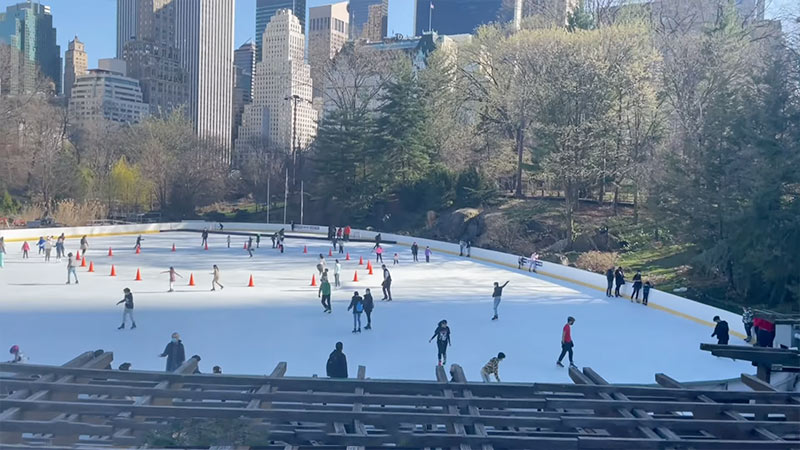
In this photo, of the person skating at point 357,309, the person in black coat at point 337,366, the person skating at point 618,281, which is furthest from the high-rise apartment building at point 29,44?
the person in black coat at point 337,366

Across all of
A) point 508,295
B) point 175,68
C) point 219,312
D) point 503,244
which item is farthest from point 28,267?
point 175,68

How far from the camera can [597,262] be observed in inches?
1117

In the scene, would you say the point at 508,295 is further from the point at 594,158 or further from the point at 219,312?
the point at 594,158

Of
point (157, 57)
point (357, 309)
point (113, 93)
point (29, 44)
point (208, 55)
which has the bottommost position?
point (357, 309)

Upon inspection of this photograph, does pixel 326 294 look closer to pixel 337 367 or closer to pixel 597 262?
pixel 337 367

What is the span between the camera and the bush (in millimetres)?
27703

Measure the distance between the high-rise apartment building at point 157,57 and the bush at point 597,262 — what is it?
401 feet

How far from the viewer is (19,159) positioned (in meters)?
51.9

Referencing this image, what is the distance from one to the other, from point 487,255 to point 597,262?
532 cm

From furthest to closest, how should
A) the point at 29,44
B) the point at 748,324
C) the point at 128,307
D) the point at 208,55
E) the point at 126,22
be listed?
1. the point at 126,22
2. the point at 208,55
3. the point at 29,44
4. the point at 748,324
5. the point at 128,307

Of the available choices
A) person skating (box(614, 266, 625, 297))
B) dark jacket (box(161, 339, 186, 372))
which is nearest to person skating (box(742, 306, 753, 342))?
person skating (box(614, 266, 625, 297))

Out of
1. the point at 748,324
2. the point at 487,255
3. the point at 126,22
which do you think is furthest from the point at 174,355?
the point at 126,22

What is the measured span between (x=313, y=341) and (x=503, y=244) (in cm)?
2462

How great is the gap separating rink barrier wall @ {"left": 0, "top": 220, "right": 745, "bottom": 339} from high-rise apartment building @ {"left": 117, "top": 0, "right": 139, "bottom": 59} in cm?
12574
